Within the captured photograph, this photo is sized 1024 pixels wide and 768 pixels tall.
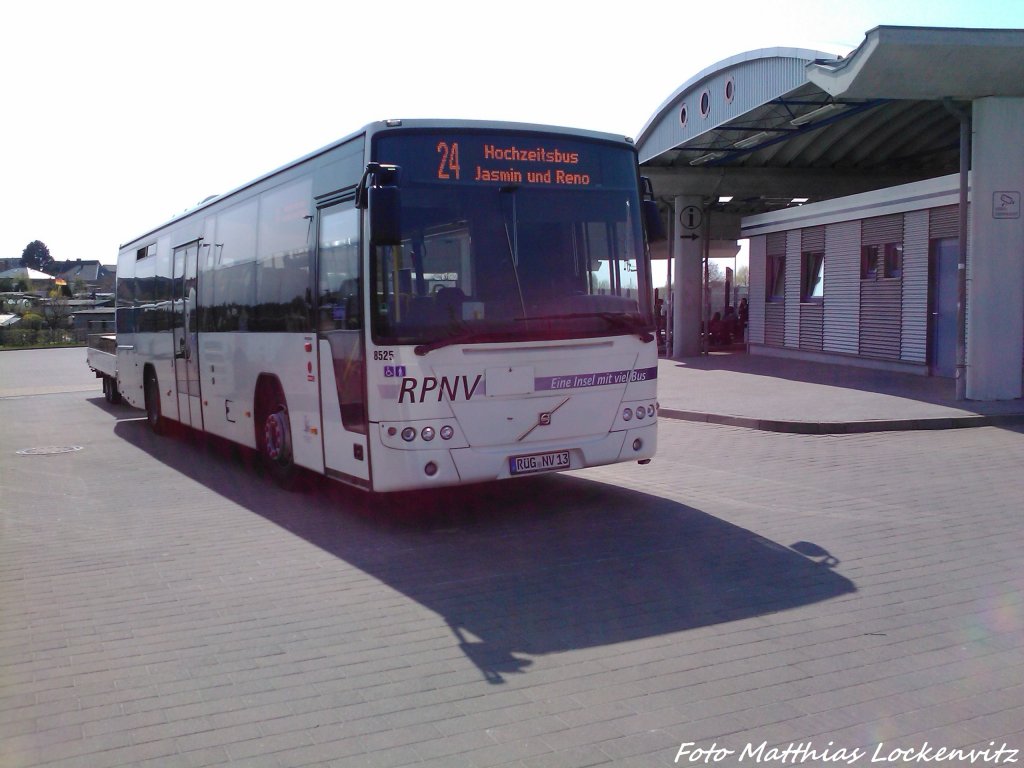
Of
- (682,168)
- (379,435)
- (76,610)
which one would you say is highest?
(682,168)

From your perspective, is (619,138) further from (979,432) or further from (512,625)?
(979,432)

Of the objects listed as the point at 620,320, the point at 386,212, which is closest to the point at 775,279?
the point at 620,320

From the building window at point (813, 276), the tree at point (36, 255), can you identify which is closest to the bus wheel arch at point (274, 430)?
the building window at point (813, 276)

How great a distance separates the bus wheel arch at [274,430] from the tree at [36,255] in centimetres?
16195

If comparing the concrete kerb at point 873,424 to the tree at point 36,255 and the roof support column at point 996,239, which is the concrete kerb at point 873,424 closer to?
the roof support column at point 996,239

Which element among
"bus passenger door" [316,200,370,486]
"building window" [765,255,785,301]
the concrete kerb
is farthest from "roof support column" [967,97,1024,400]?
"building window" [765,255,785,301]

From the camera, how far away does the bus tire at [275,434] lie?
34.1ft

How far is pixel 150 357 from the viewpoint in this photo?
1608 centimetres

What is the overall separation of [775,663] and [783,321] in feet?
76.4

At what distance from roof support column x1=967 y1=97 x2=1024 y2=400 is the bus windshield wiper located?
351 inches

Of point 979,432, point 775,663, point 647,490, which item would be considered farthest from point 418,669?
point 979,432

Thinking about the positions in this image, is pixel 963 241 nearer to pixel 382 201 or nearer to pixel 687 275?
pixel 382 201

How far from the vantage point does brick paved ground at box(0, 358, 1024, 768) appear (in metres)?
4.36

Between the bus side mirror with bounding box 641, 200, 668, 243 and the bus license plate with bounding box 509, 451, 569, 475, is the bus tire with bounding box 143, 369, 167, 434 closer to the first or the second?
the bus license plate with bounding box 509, 451, 569, 475
